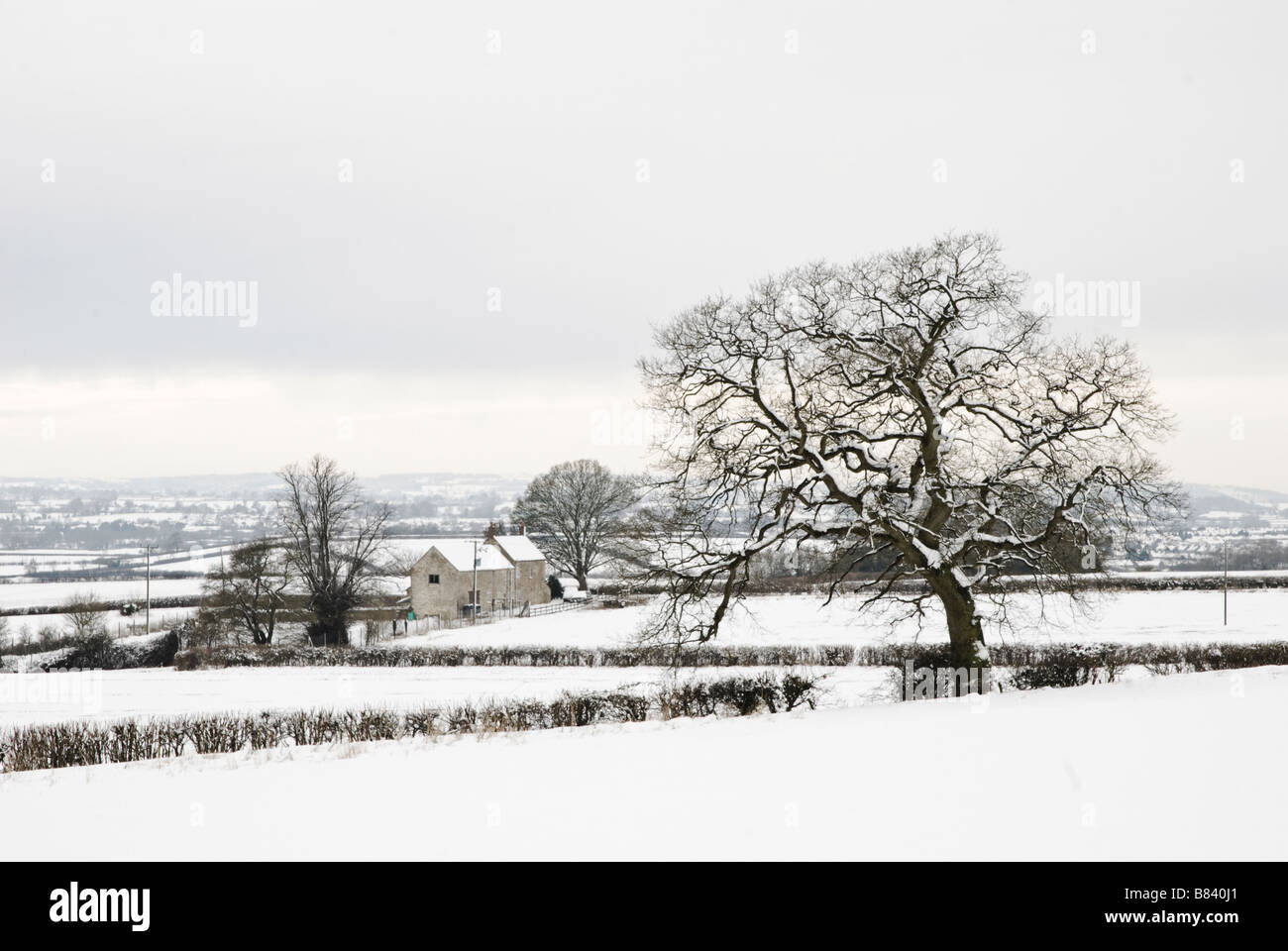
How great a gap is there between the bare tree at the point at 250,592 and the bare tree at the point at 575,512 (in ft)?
113

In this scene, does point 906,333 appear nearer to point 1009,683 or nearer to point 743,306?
point 743,306

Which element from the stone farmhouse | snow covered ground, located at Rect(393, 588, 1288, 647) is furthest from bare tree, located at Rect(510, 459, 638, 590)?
snow covered ground, located at Rect(393, 588, 1288, 647)

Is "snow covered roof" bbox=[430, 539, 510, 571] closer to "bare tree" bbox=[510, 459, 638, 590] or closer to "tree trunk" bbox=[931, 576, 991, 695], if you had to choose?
"bare tree" bbox=[510, 459, 638, 590]

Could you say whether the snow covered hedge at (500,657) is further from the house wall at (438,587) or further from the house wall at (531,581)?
the house wall at (531,581)

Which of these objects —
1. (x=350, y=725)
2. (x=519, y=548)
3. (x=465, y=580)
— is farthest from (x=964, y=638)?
(x=519, y=548)

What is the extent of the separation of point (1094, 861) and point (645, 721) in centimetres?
1135

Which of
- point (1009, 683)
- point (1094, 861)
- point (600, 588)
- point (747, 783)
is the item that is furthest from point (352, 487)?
point (1094, 861)

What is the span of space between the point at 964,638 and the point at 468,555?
53.0m

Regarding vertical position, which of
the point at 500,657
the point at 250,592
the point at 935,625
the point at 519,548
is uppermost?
the point at 519,548

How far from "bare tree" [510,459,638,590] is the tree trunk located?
62795mm

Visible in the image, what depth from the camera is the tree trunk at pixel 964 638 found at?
18922 millimetres

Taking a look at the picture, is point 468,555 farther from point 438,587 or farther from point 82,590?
point 82,590

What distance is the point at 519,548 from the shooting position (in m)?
73.7
